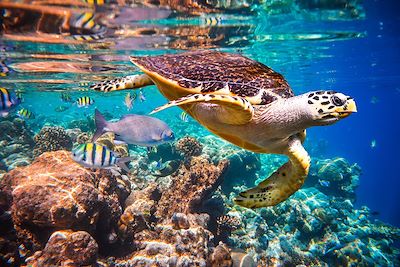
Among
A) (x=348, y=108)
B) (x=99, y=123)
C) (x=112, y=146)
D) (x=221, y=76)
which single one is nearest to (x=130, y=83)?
(x=221, y=76)

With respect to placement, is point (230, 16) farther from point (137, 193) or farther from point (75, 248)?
point (75, 248)

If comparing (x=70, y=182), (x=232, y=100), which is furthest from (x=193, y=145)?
(x=232, y=100)

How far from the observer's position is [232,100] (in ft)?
8.71

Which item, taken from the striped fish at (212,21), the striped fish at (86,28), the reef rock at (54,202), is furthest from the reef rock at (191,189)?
the striped fish at (86,28)

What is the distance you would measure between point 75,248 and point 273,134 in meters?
3.56

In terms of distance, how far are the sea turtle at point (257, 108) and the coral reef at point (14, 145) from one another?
8512mm

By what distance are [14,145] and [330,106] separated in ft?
43.0

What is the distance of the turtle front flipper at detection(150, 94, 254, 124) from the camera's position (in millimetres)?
2629

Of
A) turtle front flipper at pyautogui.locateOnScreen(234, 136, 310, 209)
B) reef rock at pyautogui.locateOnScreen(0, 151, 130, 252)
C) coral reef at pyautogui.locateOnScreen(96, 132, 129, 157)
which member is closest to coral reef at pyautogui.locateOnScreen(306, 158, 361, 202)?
coral reef at pyautogui.locateOnScreen(96, 132, 129, 157)

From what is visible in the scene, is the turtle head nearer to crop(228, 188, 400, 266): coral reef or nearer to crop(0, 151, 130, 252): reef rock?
crop(0, 151, 130, 252): reef rock

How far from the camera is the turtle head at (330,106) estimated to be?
288 cm

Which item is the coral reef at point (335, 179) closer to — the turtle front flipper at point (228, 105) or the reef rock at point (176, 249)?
the reef rock at point (176, 249)

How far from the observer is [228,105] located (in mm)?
2756

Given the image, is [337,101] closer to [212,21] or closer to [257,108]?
[257,108]
